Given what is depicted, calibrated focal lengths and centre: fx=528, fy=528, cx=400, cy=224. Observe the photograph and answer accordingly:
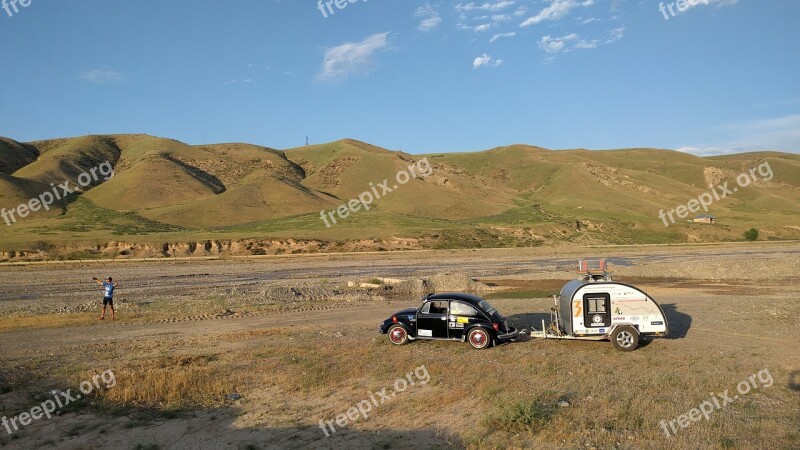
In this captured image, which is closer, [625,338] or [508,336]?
[625,338]

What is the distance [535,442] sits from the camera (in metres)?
9.09

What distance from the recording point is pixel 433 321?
17094 mm

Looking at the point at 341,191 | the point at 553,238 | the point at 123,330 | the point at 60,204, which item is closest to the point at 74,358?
the point at 123,330

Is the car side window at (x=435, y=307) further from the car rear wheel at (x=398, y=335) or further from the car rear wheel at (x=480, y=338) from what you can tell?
the car rear wheel at (x=480, y=338)

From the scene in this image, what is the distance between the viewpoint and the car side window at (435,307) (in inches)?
678

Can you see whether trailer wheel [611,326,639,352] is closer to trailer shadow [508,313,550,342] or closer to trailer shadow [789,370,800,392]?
trailer shadow [789,370,800,392]

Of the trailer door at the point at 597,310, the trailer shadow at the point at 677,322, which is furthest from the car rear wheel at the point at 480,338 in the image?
the trailer shadow at the point at 677,322

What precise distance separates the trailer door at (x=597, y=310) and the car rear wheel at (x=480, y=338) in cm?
295

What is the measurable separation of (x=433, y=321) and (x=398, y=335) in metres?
1.26

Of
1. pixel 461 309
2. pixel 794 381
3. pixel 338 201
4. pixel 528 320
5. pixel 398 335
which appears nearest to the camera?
pixel 794 381

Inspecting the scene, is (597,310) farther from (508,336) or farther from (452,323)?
(452,323)

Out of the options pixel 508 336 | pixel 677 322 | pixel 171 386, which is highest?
pixel 171 386

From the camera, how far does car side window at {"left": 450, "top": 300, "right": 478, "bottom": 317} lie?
55.1ft

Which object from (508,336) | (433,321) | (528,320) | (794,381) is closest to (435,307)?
(433,321)
